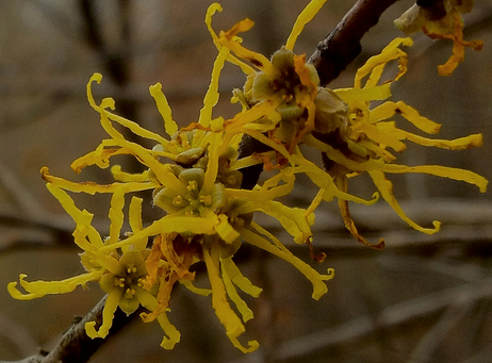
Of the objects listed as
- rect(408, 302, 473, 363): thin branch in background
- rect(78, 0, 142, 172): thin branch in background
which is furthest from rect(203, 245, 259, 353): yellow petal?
rect(78, 0, 142, 172): thin branch in background

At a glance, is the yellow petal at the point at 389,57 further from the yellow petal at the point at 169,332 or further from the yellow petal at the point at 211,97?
the yellow petal at the point at 169,332

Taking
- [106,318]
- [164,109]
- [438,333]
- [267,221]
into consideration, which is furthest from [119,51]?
[106,318]

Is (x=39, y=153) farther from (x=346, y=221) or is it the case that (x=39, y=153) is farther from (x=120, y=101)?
(x=346, y=221)

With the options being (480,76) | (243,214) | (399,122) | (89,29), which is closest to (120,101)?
(89,29)

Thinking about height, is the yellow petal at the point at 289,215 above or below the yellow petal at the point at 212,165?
below

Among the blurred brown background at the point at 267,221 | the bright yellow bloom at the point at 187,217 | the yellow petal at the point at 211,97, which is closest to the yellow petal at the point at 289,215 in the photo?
the bright yellow bloom at the point at 187,217

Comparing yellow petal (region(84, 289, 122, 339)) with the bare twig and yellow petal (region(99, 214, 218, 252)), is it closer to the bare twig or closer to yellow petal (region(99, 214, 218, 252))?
the bare twig
